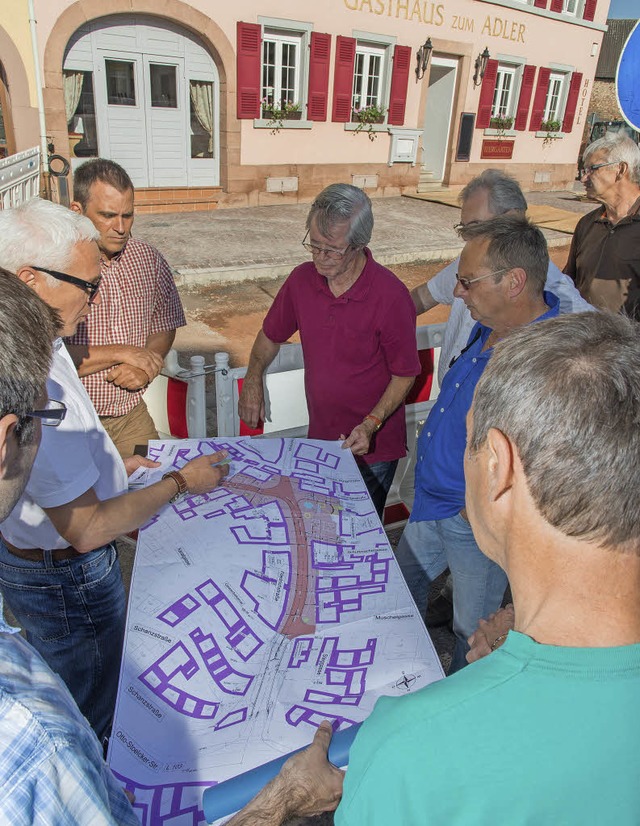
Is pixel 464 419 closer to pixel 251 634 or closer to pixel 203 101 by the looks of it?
pixel 251 634

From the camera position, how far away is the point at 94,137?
38.4ft

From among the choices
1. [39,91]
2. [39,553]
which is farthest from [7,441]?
[39,91]

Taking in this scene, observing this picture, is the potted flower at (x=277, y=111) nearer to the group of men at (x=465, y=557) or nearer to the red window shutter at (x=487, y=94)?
the red window shutter at (x=487, y=94)

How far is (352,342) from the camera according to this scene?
2.75 meters

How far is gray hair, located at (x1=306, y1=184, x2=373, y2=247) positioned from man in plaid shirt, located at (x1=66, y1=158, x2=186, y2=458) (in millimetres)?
970

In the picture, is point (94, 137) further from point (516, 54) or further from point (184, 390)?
point (516, 54)

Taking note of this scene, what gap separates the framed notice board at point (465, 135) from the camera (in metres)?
16.3

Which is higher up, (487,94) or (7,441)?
(487,94)

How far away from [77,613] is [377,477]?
4.90 feet

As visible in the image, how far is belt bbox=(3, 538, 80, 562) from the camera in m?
1.91

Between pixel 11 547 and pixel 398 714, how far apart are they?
1503mm

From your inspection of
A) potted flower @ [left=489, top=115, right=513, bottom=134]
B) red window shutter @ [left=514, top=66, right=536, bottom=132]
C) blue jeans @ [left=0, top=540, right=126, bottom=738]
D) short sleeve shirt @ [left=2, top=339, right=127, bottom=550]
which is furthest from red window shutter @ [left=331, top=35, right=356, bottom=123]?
blue jeans @ [left=0, top=540, right=126, bottom=738]

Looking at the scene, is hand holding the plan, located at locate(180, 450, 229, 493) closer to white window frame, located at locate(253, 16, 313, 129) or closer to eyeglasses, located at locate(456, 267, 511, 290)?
eyeglasses, located at locate(456, 267, 511, 290)

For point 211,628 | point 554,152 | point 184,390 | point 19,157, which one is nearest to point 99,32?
point 19,157
